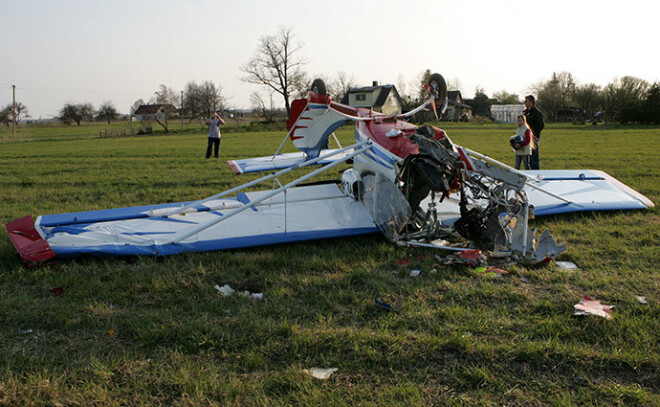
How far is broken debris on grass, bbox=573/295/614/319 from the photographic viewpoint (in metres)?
4.29

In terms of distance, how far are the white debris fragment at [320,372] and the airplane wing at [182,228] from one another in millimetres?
2959

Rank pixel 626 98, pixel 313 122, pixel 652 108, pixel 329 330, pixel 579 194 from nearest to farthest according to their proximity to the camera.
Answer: pixel 329 330, pixel 579 194, pixel 313 122, pixel 652 108, pixel 626 98

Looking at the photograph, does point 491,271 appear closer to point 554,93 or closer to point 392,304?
point 392,304

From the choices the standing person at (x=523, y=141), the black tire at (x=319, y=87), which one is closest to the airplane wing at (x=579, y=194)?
the standing person at (x=523, y=141)

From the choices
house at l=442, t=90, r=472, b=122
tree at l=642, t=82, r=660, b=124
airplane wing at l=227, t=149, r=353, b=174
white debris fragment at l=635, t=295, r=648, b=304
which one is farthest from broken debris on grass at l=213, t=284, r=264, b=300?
house at l=442, t=90, r=472, b=122

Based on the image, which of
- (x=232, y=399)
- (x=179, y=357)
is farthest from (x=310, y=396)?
(x=179, y=357)

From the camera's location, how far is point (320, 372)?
354cm

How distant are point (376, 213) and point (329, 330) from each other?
9.11 ft

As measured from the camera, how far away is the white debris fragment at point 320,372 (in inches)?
137

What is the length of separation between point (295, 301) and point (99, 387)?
2.00 m

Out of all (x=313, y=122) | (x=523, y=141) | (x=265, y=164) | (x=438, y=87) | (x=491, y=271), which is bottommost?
(x=491, y=271)

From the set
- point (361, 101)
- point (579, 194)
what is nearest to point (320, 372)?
point (579, 194)

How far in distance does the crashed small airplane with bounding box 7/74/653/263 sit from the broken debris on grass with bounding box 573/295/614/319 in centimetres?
119

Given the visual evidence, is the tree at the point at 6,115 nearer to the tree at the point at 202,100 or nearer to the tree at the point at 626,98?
the tree at the point at 202,100
